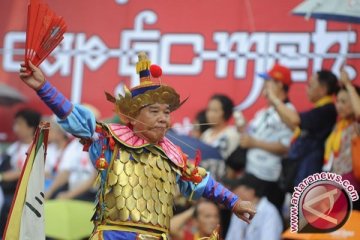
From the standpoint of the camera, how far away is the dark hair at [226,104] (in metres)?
10.4

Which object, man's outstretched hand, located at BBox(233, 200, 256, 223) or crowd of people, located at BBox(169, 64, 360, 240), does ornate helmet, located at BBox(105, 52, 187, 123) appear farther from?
crowd of people, located at BBox(169, 64, 360, 240)

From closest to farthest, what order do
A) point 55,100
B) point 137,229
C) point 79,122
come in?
1. point 55,100
2. point 79,122
3. point 137,229

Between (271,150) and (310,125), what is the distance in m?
0.48

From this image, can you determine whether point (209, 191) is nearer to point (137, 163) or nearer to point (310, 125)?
point (137, 163)

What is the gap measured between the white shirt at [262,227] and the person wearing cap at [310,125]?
248 mm

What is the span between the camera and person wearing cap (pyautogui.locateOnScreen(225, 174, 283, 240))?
370 inches

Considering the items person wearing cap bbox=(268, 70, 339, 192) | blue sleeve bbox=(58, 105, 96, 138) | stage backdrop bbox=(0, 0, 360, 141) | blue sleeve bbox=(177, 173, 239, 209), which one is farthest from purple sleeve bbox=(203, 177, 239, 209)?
stage backdrop bbox=(0, 0, 360, 141)

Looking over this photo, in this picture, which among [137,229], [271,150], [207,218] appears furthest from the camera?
[271,150]

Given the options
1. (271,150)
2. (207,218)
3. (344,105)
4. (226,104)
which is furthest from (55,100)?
(226,104)

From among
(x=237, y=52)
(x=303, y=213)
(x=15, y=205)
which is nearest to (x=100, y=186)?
(x=15, y=205)

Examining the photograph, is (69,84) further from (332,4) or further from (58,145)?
(332,4)

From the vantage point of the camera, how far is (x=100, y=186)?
7.19m

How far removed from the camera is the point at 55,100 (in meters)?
6.75

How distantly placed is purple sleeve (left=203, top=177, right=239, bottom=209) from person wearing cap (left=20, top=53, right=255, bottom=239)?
65 mm
